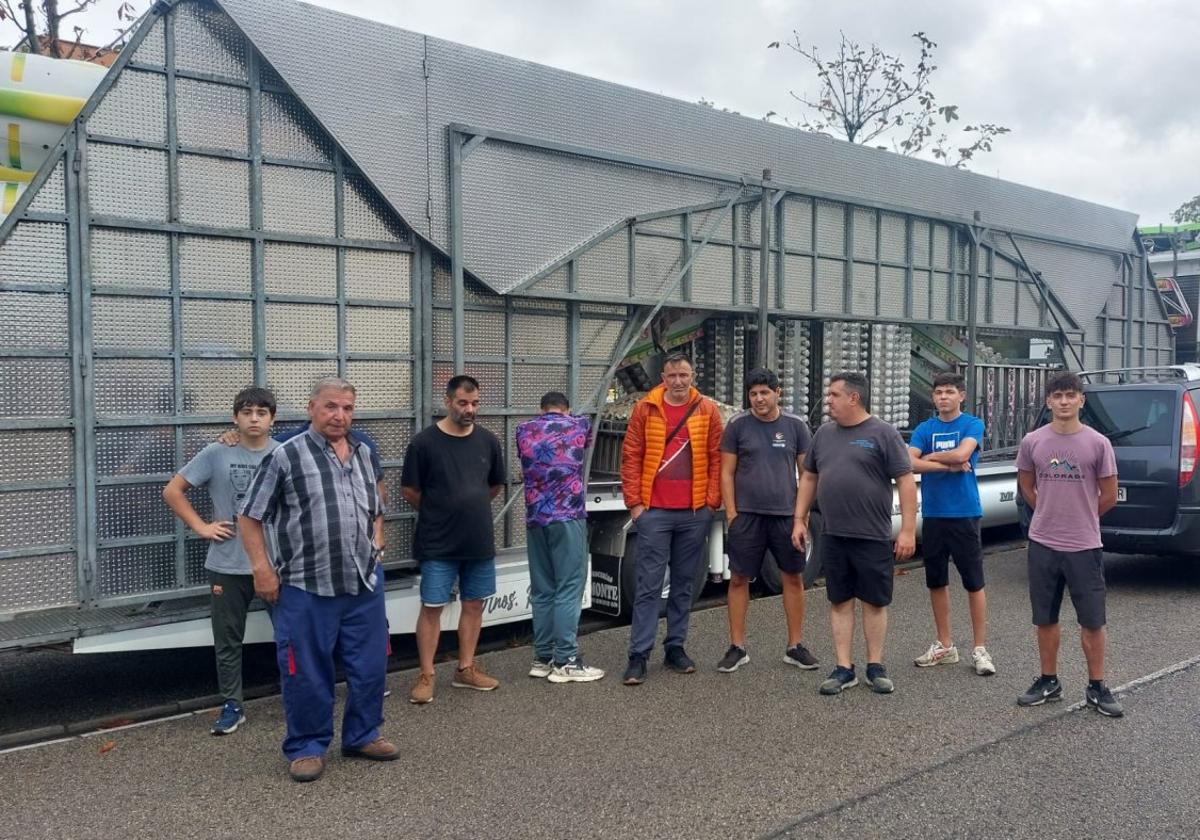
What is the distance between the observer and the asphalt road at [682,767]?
12.3ft

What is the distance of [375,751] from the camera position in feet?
14.4

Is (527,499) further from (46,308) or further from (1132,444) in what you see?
(1132,444)

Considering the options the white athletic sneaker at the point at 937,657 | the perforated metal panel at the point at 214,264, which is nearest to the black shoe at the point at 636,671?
the white athletic sneaker at the point at 937,657

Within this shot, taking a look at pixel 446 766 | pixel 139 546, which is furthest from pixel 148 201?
pixel 446 766

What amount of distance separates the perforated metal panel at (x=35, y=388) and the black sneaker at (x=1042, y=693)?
480 centimetres

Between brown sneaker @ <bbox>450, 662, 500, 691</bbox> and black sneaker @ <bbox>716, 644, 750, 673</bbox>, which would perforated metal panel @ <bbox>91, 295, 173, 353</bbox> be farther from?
black sneaker @ <bbox>716, 644, 750, 673</bbox>

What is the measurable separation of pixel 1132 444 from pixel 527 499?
17.0ft

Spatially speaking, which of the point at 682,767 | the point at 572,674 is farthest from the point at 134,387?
the point at 682,767

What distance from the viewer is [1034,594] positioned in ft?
17.0

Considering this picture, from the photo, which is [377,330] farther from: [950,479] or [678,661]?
[950,479]

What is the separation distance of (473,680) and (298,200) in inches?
107

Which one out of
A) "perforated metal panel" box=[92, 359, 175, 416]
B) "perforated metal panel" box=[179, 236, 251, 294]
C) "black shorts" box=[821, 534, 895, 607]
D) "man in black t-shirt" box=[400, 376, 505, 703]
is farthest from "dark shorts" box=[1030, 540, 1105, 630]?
"perforated metal panel" box=[92, 359, 175, 416]

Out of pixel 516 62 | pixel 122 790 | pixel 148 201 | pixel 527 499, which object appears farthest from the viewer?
pixel 516 62

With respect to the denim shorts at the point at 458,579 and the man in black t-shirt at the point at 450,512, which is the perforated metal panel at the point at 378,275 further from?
the denim shorts at the point at 458,579
